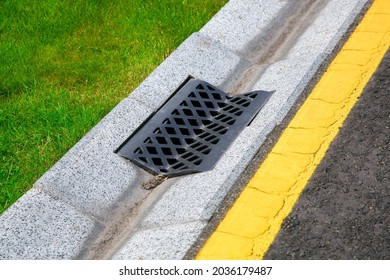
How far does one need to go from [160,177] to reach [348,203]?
2.91 ft

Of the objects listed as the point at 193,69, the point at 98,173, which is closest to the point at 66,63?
the point at 193,69

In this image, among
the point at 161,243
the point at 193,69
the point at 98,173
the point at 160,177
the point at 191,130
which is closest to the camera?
the point at 161,243

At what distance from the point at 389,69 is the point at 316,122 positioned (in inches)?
24.7

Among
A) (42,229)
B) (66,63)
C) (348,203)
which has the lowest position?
(66,63)

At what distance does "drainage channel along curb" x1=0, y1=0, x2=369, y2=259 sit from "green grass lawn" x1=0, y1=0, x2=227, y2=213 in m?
0.16

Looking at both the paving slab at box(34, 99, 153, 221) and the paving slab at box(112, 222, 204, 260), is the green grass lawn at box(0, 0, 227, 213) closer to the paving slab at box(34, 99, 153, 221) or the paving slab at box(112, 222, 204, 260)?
the paving slab at box(34, 99, 153, 221)

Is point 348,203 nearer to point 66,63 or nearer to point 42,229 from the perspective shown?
point 42,229

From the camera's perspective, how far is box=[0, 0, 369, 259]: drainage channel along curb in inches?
113

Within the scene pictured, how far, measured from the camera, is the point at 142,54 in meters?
4.16

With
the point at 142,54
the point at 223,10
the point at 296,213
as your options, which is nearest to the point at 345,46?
the point at 223,10

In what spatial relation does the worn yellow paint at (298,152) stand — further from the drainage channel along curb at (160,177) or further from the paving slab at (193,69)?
the paving slab at (193,69)

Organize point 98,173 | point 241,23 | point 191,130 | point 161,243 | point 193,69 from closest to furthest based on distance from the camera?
point 161,243 → point 98,173 → point 191,130 → point 193,69 → point 241,23

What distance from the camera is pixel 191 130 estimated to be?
358cm
